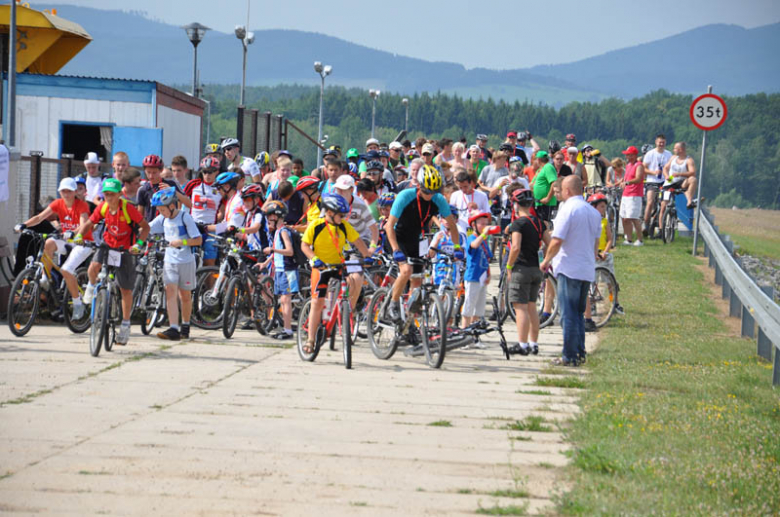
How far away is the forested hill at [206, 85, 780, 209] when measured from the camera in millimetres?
150375

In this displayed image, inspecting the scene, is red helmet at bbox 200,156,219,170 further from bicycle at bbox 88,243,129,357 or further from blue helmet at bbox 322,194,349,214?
blue helmet at bbox 322,194,349,214

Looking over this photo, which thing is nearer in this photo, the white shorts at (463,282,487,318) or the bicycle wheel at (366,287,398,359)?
the bicycle wheel at (366,287,398,359)

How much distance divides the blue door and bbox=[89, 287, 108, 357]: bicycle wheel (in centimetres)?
1258

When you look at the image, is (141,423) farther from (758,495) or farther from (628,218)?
(628,218)

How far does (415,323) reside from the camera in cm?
1206

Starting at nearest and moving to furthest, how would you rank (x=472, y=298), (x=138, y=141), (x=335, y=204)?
(x=335, y=204) → (x=472, y=298) → (x=138, y=141)

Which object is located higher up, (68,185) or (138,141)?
(138,141)

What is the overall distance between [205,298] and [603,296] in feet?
17.9

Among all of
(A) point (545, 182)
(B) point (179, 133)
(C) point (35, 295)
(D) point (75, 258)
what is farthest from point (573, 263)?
(B) point (179, 133)

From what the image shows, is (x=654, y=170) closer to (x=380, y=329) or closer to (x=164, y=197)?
(x=380, y=329)

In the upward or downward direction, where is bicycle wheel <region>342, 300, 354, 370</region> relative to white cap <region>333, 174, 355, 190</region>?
downward

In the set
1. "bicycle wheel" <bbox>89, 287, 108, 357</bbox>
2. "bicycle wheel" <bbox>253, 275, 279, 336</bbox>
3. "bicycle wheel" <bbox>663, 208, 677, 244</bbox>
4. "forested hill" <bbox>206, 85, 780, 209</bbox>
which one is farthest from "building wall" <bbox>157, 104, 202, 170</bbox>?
"forested hill" <bbox>206, 85, 780, 209</bbox>

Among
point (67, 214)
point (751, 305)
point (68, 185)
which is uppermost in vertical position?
point (68, 185)

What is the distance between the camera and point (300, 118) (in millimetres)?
162750
